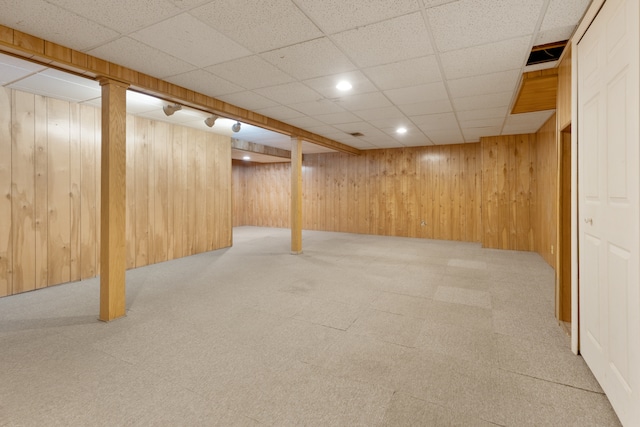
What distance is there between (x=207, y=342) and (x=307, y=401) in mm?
1082

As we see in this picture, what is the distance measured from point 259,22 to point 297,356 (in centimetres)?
243

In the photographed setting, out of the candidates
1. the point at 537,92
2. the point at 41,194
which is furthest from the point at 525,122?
the point at 41,194

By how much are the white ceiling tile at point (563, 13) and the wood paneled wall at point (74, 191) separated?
17.4 feet

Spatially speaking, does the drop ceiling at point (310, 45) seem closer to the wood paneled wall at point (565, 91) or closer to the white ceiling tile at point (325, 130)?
the wood paneled wall at point (565, 91)

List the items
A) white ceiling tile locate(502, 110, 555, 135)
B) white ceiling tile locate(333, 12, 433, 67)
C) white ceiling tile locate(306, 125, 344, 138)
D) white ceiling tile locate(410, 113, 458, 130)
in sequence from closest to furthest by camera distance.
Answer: white ceiling tile locate(333, 12, 433, 67) < white ceiling tile locate(502, 110, 555, 135) < white ceiling tile locate(410, 113, 458, 130) < white ceiling tile locate(306, 125, 344, 138)

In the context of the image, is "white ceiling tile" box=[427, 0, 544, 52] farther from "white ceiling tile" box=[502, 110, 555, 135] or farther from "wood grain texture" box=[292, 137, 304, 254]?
"wood grain texture" box=[292, 137, 304, 254]

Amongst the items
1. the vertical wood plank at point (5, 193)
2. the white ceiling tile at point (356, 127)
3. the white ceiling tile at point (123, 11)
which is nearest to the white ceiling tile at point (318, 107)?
the white ceiling tile at point (356, 127)

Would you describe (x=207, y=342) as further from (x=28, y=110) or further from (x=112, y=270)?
(x=28, y=110)

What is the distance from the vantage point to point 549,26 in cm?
227

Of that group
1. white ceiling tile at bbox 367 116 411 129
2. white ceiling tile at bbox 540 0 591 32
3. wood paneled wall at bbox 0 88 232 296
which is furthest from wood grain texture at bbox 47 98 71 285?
white ceiling tile at bbox 540 0 591 32

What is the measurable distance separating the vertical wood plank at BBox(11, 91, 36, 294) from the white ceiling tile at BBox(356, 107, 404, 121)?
4292mm

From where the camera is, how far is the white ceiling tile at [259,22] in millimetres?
2035

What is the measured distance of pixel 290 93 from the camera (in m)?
3.84

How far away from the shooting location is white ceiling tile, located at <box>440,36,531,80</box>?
2.57m
